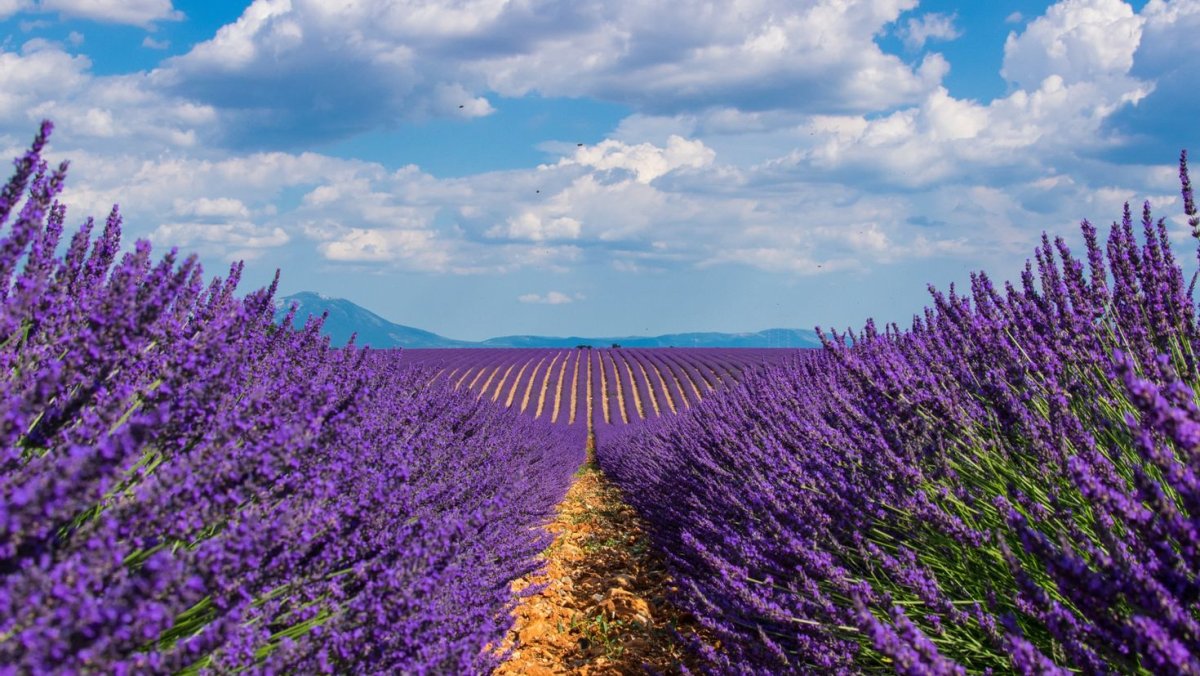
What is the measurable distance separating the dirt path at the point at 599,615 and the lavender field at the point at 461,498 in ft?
1.29

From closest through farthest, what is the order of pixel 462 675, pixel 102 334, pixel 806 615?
1. pixel 102 334
2. pixel 462 675
3. pixel 806 615

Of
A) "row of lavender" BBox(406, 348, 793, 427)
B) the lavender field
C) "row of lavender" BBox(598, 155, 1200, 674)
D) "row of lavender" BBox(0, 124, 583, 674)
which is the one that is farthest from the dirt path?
"row of lavender" BBox(406, 348, 793, 427)

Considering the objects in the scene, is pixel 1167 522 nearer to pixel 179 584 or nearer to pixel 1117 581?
pixel 1117 581

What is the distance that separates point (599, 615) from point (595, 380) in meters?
23.4

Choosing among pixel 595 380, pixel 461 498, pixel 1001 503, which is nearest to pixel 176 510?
pixel 1001 503

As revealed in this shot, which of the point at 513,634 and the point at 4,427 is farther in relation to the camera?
the point at 513,634

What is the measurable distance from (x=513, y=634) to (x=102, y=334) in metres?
3.39

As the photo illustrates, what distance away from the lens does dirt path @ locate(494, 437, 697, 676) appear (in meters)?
4.04

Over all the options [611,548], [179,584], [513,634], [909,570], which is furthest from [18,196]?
[611,548]

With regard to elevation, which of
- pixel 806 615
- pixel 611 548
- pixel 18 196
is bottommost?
pixel 611 548

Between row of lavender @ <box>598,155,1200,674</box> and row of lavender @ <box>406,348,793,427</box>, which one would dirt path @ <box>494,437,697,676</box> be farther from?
row of lavender @ <box>406,348,793,427</box>

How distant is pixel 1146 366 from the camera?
2.10 m

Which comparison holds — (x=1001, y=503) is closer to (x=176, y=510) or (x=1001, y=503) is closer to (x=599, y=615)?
(x=176, y=510)

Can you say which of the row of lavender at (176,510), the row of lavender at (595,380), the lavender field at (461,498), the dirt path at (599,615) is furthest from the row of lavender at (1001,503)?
the row of lavender at (595,380)
